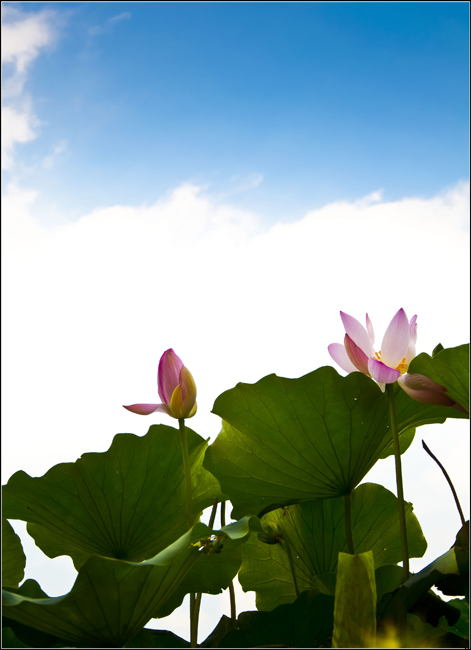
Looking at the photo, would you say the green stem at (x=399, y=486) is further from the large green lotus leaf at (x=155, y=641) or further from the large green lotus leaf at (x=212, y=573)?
the large green lotus leaf at (x=155, y=641)

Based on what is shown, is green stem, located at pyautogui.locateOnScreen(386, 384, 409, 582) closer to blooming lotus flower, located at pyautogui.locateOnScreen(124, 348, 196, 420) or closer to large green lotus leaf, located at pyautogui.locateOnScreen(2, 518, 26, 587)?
blooming lotus flower, located at pyautogui.locateOnScreen(124, 348, 196, 420)

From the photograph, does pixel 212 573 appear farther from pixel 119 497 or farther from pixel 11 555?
pixel 11 555

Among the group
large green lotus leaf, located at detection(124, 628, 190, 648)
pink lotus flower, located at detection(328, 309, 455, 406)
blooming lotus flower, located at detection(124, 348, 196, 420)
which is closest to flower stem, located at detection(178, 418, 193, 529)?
blooming lotus flower, located at detection(124, 348, 196, 420)

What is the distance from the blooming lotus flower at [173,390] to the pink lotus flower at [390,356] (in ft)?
0.70

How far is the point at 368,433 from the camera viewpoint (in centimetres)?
72

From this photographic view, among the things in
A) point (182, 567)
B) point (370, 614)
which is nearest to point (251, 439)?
point (182, 567)

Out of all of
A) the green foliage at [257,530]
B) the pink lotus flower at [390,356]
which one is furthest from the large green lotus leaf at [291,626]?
the pink lotus flower at [390,356]

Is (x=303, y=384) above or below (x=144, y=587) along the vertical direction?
above

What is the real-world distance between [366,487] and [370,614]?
0.44m

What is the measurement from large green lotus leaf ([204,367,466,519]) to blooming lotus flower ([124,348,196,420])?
46 millimetres

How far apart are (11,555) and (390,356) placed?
658mm

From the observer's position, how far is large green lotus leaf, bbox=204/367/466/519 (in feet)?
2.30

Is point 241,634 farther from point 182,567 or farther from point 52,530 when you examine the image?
point 52,530

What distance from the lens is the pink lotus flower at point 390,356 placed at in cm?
62
